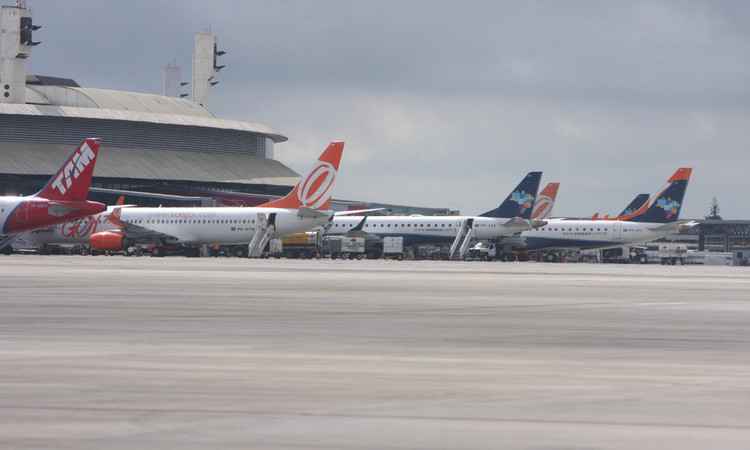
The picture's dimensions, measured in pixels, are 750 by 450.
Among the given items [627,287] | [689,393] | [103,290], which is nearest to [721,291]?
[627,287]

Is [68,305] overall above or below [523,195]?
below

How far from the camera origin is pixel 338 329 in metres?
19.9

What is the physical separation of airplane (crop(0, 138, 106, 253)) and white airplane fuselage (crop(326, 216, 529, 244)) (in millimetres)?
27475

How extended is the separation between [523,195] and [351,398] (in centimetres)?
8505

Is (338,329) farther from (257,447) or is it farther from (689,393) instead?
(257,447)

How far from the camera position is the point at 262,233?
8231 cm

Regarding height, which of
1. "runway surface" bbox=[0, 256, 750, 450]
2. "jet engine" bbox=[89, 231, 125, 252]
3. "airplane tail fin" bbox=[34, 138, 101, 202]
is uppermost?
"airplane tail fin" bbox=[34, 138, 101, 202]

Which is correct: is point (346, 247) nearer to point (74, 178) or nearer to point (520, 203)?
point (520, 203)

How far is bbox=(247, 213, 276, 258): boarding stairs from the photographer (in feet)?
269

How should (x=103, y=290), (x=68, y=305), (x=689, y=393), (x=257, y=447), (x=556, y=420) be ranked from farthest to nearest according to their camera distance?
(x=103, y=290) → (x=68, y=305) → (x=689, y=393) → (x=556, y=420) → (x=257, y=447)

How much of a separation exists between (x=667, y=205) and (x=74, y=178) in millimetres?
51308

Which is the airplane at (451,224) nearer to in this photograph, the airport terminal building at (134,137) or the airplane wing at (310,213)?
the airplane wing at (310,213)

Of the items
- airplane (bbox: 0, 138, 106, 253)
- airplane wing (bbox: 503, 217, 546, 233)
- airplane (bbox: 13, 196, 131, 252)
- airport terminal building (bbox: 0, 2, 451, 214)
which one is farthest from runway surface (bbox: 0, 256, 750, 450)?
airport terminal building (bbox: 0, 2, 451, 214)

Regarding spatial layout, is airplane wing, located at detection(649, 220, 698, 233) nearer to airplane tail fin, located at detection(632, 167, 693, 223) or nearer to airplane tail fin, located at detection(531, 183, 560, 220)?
airplane tail fin, located at detection(632, 167, 693, 223)
